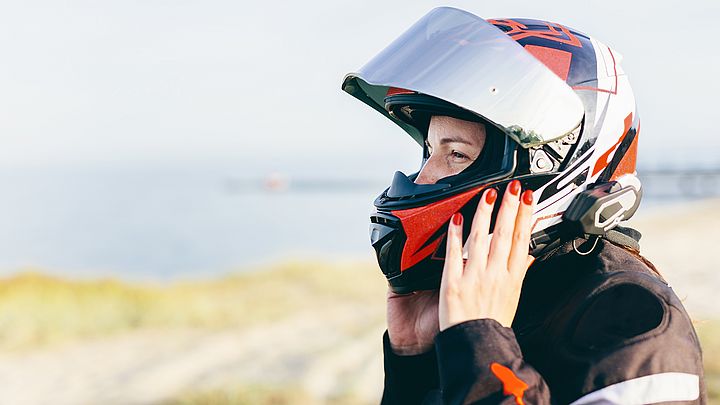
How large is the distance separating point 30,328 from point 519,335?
12.1 meters

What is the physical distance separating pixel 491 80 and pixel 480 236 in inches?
17.5

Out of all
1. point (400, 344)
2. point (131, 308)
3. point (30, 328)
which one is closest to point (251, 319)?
point (131, 308)

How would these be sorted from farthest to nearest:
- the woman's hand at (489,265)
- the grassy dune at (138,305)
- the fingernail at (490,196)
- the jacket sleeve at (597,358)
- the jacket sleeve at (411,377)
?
1. the grassy dune at (138,305)
2. the jacket sleeve at (411,377)
3. the fingernail at (490,196)
4. the woman's hand at (489,265)
5. the jacket sleeve at (597,358)

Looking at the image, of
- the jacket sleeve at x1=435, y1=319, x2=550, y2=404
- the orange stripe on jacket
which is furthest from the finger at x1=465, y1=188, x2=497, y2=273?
the orange stripe on jacket

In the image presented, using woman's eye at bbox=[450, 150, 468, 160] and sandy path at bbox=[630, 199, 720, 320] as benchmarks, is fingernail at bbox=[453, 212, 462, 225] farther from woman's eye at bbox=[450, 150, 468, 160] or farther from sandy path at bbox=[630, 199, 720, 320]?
sandy path at bbox=[630, 199, 720, 320]

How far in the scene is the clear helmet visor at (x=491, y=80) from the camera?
214 centimetres

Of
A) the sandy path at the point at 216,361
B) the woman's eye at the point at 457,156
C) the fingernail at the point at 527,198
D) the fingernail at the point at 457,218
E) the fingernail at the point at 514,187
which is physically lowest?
the sandy path at the point at 216,361

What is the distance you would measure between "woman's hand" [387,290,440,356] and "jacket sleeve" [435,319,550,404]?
1.79ft

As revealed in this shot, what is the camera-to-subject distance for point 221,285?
1702cm

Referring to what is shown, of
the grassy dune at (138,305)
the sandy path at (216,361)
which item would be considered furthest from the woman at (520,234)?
the grassy dune at (138,305)

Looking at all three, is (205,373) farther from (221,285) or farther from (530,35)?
(530,35)

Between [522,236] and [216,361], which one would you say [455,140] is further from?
[216,361]

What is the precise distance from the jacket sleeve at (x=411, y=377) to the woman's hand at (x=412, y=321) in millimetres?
24

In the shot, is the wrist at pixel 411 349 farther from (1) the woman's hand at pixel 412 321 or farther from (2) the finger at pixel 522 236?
(2) the finger at pixel 522 236
